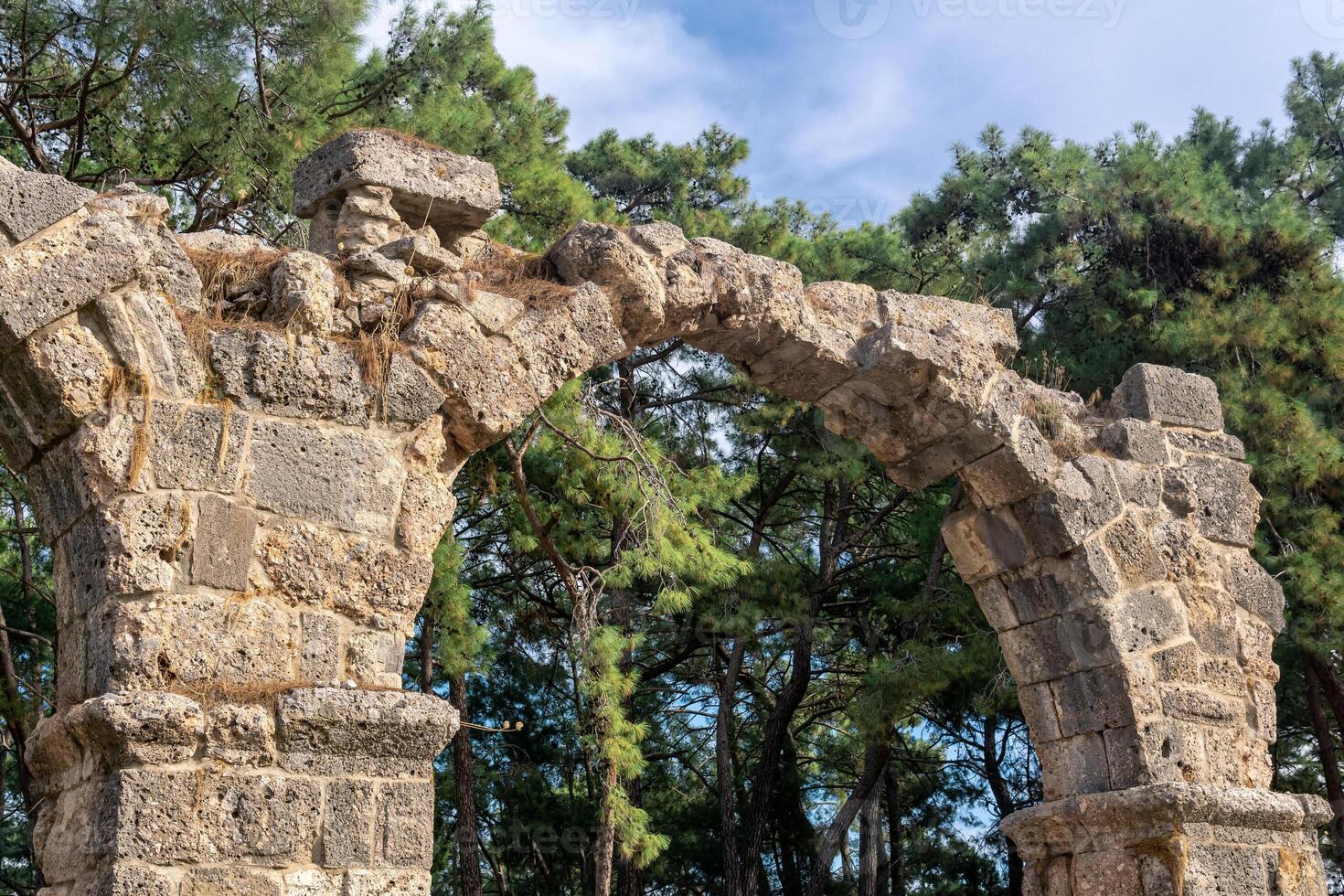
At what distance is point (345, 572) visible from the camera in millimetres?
4035

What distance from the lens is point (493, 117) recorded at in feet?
34.1

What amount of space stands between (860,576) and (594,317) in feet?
23.6

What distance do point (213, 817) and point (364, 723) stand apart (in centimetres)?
47

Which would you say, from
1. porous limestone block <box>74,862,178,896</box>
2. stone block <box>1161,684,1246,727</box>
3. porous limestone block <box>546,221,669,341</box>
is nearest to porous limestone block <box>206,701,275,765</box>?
porous limestone block <box>74,862,178,896</box>

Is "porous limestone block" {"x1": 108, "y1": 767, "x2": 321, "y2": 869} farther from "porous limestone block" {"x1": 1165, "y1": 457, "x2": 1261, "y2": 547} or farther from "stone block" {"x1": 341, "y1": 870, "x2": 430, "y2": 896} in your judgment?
"porous limestone block" {"x1": 1165, "y1": 457, "x2": 1261, "y2": 547}

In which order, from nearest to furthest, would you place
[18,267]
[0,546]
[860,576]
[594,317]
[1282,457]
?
[18,267] < [594,317] < [1282,457] < [0,546] < [860,576]

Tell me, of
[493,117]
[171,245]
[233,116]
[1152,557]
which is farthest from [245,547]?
[493,117]

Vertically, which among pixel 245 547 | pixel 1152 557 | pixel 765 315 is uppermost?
pixel 765 315

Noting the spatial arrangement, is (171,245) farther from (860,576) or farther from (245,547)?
(860,576)

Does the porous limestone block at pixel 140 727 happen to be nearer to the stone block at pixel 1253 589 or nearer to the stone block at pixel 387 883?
the stone block at pixel 387 883

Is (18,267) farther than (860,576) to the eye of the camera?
No

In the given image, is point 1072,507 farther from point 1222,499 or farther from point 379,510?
point 379,510

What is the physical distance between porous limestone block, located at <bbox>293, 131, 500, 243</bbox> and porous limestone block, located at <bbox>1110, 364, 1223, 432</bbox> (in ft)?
10.3

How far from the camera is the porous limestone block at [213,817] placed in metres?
3.45
